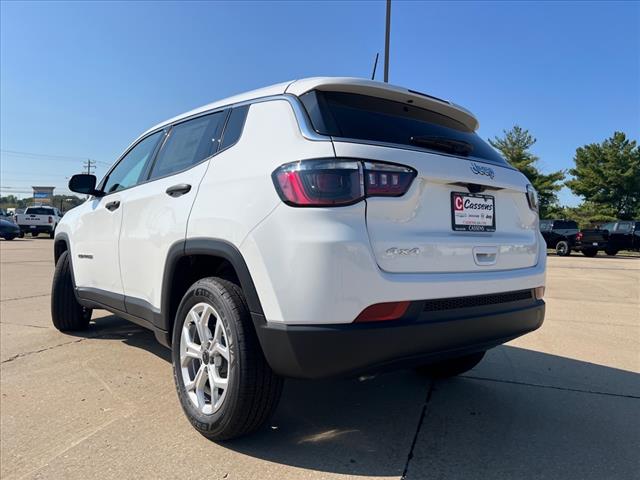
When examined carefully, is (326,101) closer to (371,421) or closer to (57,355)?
(371,421)

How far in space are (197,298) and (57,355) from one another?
225 centimetres

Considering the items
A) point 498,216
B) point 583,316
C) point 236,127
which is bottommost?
point 583,316

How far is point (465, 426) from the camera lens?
2.79 meters

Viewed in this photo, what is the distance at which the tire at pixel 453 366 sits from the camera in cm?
348

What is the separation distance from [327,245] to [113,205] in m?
2.46

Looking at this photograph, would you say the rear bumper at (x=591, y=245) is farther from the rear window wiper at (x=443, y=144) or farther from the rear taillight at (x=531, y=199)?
the rear window wiper at (x=443, y=144)

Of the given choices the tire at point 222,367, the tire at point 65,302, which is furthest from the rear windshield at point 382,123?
the tire at point 65,302

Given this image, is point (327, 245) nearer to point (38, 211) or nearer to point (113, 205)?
point (113, 205)

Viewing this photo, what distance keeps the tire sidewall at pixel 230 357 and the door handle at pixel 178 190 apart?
1.95ft

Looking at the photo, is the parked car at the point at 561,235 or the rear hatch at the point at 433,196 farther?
the parked car at the point at 561,235

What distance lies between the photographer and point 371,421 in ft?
9.33

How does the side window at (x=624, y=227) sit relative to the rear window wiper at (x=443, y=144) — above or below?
below

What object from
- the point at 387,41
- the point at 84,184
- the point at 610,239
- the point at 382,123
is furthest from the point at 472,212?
the point at 610,239

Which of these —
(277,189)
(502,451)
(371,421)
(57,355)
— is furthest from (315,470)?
(57,355)
